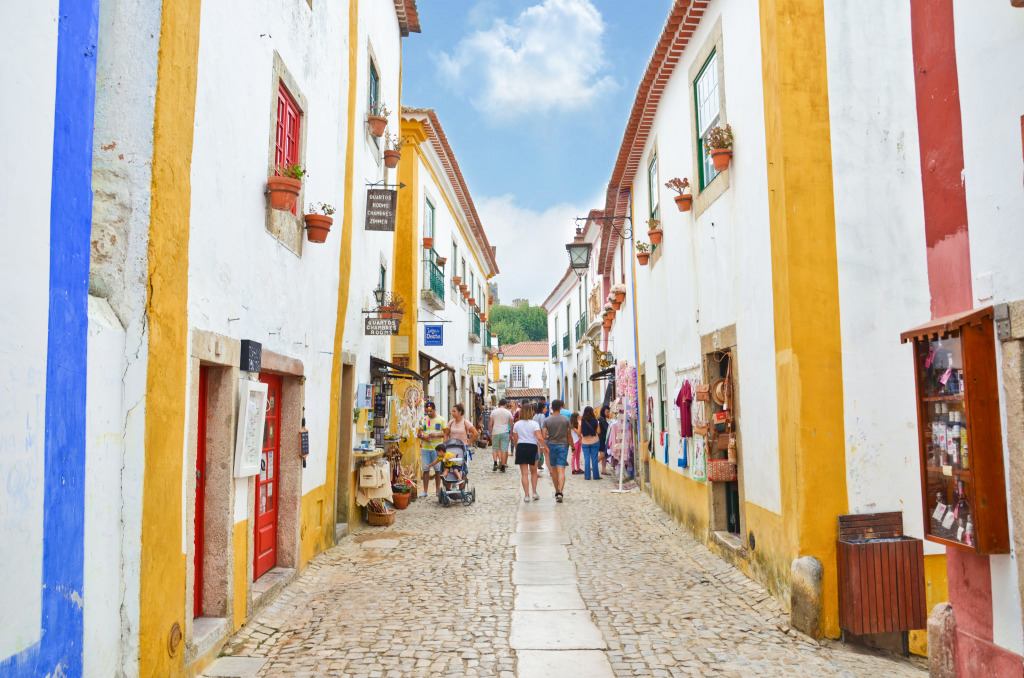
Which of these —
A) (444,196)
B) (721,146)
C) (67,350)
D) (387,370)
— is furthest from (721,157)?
(444,196)

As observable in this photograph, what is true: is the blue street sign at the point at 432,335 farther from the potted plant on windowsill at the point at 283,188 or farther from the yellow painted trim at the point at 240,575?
the yellow painted trim at the point at 240,575

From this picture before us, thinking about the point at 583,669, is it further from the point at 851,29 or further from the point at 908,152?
the point at 851,29

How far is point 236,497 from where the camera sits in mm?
5688

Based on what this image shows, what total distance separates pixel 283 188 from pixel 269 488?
272 centimetres

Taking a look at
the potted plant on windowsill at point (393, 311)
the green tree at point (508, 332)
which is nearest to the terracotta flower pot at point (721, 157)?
the potted plant on windowsill at point (393, 311)

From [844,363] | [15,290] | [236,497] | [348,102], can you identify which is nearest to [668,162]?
[348,102]

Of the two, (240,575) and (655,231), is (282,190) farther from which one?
(655,231)

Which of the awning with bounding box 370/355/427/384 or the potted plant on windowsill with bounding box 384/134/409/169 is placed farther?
the potted plant on windowsill with bounding box 384/134/409/169

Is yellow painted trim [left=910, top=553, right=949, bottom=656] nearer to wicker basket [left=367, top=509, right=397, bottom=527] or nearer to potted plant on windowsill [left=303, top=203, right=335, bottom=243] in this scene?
potted plant on windowsill [left=303, top=203, right=335, bottom=243]

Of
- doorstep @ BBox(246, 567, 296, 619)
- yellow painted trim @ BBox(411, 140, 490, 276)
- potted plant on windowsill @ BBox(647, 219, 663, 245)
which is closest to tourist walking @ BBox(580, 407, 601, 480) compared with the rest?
potted plant on windowsill @ BBox(647, 219, 663, 245)

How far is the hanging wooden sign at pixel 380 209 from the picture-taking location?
1028cm

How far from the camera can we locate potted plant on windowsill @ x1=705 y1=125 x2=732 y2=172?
7375 millimetres

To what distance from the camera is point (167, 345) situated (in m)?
4.24

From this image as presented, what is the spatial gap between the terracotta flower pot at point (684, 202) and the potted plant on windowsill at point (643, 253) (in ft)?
10.5
